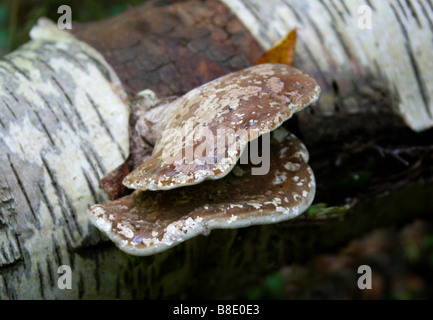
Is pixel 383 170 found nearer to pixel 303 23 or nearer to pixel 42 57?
pixel 303 23

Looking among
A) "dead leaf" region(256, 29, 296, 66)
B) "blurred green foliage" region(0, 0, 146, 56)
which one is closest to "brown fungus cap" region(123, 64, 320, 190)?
"dead leaf" region(256, 29, 296, 66)

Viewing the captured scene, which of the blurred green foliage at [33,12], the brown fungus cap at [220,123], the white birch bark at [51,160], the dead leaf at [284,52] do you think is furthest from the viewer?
the blurred green foliage at [33,12]

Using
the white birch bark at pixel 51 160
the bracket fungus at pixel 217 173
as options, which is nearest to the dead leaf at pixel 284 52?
the bracket fungus at pixel 217 173

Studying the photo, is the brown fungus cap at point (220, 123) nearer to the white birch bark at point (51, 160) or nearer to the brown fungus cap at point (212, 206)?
the brown fungus cap at point (212, 206)

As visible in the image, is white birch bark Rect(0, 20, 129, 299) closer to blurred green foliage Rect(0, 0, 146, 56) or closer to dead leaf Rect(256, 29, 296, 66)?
dead leaf Rect(256, 29, 296, 66)

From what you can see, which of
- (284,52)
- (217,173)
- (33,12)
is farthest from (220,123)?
(33,12)

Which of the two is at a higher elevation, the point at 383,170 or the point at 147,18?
the point at 147,18

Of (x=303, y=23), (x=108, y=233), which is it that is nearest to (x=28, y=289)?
(x=108, y=233)
